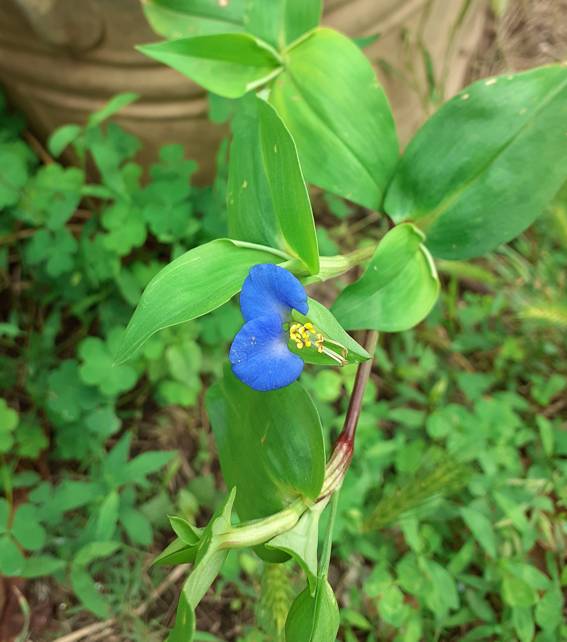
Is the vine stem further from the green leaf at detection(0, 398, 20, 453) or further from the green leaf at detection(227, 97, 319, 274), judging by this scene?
the green leaf at detection(0, 398, 20, 453)

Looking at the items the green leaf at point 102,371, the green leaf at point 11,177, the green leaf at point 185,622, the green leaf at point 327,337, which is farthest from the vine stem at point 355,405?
the green leaf at point 11,177

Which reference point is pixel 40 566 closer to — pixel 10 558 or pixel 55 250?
pixel 10 558

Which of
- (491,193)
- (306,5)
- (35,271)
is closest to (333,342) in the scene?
(491,193)

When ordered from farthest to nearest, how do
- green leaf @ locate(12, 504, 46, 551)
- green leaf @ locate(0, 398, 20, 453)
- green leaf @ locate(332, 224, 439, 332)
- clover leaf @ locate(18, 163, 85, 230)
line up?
clover leaf @ locate(18, 163, 85, 230) < green leaf @ locate(0, 398, 20, 453) < green leaf @ locate(12, 504, 46, 551) < green leaf @ locate(332, 224, 439, 332)

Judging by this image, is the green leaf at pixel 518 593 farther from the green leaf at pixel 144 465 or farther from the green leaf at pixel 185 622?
the green leaf at pixel 185 622

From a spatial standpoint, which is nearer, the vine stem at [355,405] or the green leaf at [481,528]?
the vine stem at [355,405]

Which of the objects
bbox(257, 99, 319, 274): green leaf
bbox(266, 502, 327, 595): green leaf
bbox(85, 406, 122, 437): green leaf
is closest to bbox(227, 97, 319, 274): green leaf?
bbox(257, 99, 319, 274): green leaf
